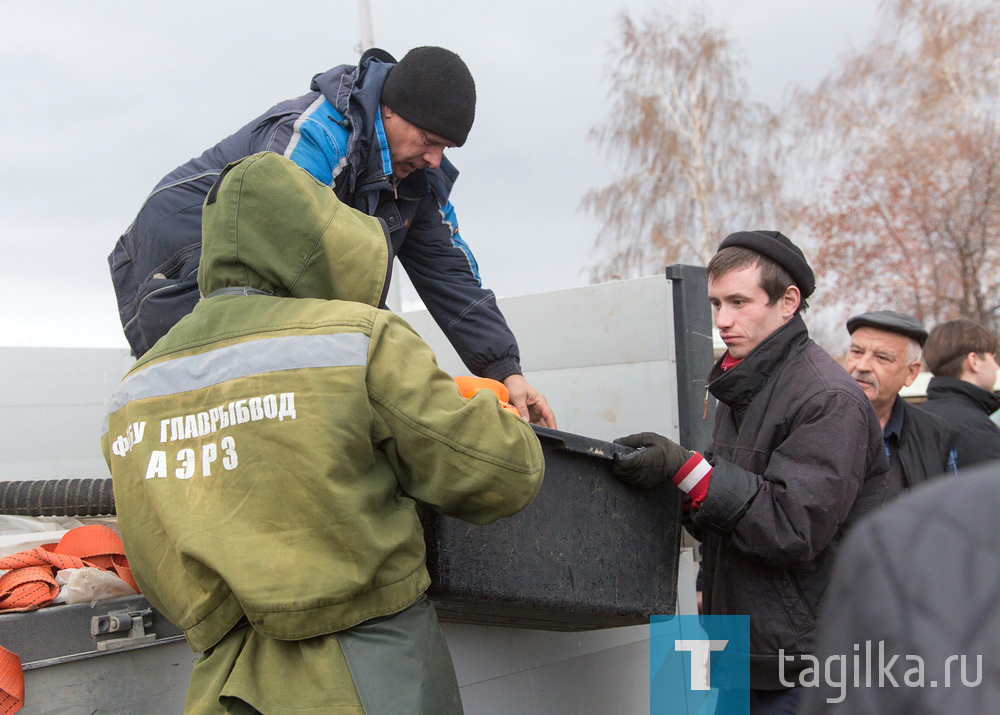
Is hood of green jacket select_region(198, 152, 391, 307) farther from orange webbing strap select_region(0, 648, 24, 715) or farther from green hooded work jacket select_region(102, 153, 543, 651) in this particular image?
orange webbing strap select_region(0, 648, 24, 715)

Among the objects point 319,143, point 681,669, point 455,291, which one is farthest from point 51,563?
point 681,669

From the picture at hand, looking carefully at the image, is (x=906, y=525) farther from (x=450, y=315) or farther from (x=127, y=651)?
(x=450, y=315)

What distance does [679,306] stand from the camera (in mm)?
3611

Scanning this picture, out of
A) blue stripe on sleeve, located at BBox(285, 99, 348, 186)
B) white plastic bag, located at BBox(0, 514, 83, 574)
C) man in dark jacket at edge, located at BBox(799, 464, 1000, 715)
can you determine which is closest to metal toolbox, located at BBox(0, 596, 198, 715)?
white plastic bag, located at BBox(0, 514, 83, 574)

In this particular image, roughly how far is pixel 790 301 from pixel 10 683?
220 centimetres

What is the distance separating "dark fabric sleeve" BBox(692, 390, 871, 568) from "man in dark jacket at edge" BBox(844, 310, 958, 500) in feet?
4.77

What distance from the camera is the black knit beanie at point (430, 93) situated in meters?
2.96

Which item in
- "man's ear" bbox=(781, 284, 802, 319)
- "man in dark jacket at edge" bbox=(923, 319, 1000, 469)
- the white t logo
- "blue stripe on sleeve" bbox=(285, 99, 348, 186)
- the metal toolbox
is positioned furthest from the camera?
"man in dark jacket at edge" bbox=(923, 319, 1000, 469)

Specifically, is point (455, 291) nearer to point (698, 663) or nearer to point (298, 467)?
point (698, 663)

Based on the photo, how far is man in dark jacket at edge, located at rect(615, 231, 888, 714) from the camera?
8.19ft

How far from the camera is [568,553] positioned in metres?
2.40

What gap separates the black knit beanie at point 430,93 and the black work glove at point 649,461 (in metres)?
1.13

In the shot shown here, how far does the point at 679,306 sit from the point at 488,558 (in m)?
1.66

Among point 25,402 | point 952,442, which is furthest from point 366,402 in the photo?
point 25,402
